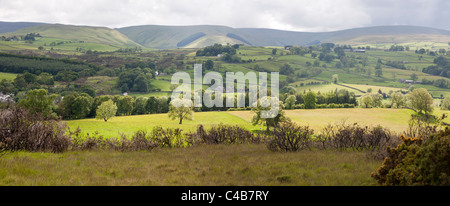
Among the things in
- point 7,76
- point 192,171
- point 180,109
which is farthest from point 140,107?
point 7,76

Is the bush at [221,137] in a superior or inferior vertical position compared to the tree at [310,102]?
superior

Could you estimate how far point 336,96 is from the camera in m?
121

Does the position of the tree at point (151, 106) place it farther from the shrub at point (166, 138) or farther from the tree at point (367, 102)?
the shrub at point (166, 138)

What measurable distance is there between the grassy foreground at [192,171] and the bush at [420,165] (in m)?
0.71

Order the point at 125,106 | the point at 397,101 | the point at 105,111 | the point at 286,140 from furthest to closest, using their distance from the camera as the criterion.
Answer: the point at 397,101
the point at 125,106
the point at 105,111
the point at 286,140

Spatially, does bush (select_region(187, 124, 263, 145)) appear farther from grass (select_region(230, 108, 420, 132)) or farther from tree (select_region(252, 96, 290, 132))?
grass (select_region(230, 108, 420, 132))

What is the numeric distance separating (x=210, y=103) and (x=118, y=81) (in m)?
92.9

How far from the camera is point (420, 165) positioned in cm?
789

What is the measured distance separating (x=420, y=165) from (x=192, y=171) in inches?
296

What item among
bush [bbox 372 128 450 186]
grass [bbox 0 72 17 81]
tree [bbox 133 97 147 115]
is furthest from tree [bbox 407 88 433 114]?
grass [bbox 0 72 17 81]

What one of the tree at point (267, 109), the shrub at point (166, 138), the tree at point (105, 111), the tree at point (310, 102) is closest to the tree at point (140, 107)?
the tree at point (105, 111)

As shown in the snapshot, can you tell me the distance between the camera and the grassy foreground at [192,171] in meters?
9.32

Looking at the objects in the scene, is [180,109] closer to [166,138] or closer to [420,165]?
[166,138]

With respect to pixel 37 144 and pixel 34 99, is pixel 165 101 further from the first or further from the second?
pixel 37 144
